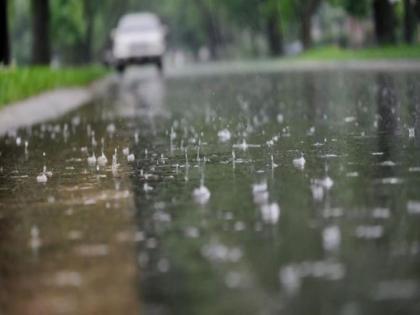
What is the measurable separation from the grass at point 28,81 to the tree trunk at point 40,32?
10.9 ft

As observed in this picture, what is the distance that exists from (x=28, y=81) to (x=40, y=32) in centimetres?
1502

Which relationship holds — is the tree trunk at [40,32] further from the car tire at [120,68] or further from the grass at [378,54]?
the car tire at [120,68]

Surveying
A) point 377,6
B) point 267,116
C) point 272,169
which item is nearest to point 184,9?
point 377,6

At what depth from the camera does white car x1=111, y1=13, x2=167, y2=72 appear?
57.6m

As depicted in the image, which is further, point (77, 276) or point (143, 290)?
point (77, 276)

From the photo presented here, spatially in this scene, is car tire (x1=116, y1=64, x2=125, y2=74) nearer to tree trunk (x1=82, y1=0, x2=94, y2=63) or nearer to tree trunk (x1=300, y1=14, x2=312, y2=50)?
tree trunk (x1=82, y1=0, x2=94, y2=63)

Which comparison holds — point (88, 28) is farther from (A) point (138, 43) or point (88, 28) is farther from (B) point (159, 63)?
(A) point (138, 43)

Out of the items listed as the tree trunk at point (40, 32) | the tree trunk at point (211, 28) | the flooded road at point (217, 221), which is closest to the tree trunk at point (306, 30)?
the tree trunk at point (40, 32)

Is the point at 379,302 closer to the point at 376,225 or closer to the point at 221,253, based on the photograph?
the point at 221,253

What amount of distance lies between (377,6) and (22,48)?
194ft

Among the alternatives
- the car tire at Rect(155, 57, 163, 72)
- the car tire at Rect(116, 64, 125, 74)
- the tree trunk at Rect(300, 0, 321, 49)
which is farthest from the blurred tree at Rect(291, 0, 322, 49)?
the car tire at Rect(116, 64, 125, 74)

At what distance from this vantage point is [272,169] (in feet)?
37.1

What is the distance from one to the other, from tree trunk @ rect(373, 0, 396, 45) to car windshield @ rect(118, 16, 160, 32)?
1039cm

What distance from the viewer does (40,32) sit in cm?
4294
